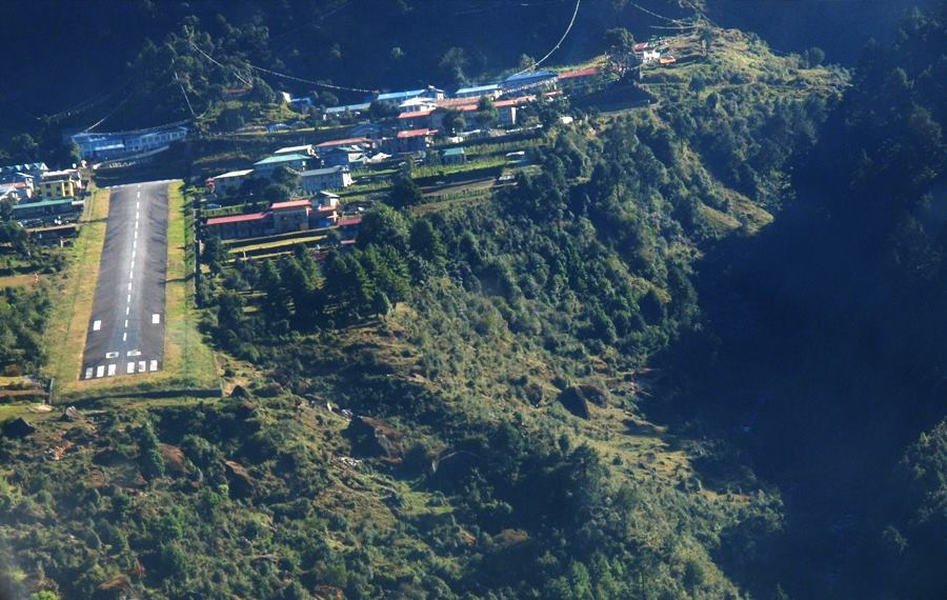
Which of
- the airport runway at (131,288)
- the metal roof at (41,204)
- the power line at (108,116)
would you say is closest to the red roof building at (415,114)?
the airport runway at (131,288)

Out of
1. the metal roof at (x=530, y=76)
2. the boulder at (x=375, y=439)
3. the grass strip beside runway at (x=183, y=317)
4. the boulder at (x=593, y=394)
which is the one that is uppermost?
the metal roof at (x=530, y=76)

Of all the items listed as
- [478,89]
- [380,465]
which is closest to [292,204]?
[380,465]

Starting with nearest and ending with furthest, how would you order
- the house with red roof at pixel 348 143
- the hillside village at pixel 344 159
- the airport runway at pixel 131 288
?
the airport runway at pixel 131 288
the hillside village at pixel 344 159
the house with red roof at pixel 348 143

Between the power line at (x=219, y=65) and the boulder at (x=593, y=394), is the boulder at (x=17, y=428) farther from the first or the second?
the power line at (x=219, y=65)

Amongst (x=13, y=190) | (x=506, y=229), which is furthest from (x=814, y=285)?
(x=13, y=190)

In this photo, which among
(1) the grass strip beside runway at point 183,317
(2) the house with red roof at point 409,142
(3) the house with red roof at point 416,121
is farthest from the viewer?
(3) the house with red roof at point 416,121

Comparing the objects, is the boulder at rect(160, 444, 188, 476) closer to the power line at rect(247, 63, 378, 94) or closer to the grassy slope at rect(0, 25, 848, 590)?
the grassy slope at rect(0, 25, 848, 590)

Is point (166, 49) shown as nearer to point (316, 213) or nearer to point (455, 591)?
point (316, 213)

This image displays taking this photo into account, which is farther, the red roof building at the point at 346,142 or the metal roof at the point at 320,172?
the red roof building at the point at 346,142
